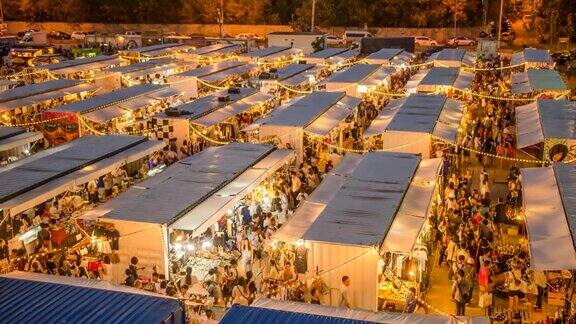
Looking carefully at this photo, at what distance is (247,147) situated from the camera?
16219 millimetres

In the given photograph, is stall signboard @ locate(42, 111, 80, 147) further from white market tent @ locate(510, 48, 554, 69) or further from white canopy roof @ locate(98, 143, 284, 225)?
white market tent @ locate(510, 48, 554, 69)

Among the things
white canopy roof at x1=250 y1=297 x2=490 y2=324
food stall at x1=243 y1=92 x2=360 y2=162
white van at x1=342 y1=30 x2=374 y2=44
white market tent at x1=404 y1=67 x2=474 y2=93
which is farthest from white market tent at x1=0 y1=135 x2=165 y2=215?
white van at x1=342 y1=30 x2=374 y2=44

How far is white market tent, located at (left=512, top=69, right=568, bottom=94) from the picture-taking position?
78.9 feet

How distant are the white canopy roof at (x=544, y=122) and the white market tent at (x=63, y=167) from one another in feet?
32.6

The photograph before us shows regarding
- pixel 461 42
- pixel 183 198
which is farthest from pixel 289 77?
pixel 461 42

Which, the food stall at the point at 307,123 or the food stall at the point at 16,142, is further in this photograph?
the food stall at the point at 307,123

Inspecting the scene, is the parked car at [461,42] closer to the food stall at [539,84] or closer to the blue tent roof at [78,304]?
the food stall at [539,84]

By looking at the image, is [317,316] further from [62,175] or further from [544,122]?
[544,122]

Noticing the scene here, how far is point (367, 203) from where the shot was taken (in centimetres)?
1173

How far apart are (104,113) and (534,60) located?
2076 centimetres

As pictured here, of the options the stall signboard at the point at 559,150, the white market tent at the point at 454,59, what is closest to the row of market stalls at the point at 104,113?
the stall signboard at the point at 559,150

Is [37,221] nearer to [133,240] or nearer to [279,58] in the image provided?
[133,240]

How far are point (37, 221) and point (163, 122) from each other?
287 inches

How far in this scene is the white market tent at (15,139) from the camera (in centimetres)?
1791
